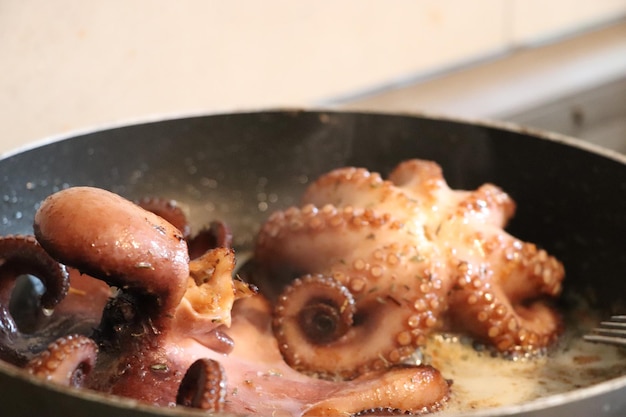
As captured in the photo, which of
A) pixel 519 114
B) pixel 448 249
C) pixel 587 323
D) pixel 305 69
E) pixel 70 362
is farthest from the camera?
pixel 519 114

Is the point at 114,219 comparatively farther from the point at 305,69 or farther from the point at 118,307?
the point at 305,69

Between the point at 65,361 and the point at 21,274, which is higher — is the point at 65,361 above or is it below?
below

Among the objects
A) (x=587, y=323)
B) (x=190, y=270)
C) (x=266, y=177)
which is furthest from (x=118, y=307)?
(x=587, y=323)

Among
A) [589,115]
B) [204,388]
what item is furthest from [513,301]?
[589,115]

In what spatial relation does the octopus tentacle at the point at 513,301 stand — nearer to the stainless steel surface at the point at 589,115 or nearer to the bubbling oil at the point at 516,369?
the bubbling oil at the point at 516,369

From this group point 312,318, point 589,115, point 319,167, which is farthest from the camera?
point 589,115

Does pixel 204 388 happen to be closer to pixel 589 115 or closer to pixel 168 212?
pixel 168 212

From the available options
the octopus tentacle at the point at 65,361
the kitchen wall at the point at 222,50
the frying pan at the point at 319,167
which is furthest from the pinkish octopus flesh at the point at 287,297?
the kitchen wall at the point at 222,50
